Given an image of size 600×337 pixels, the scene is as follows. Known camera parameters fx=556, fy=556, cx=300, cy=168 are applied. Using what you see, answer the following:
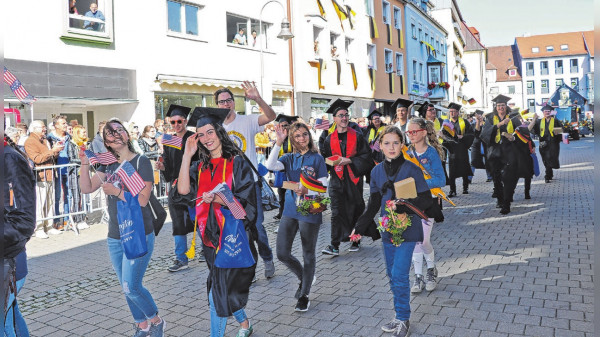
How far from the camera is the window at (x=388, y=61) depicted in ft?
108

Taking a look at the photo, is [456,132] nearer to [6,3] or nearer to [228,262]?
[228,262]

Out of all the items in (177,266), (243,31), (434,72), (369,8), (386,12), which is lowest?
(177,266)

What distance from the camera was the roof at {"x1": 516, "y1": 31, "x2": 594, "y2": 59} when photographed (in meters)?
95.6

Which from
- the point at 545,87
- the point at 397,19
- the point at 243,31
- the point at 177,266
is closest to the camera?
the point at 177,266

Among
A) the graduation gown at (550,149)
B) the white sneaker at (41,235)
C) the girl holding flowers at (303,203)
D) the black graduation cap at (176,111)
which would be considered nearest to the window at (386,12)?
the graduation gown at (550,149)

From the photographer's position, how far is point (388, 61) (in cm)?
3322

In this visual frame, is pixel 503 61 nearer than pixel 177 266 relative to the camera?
No

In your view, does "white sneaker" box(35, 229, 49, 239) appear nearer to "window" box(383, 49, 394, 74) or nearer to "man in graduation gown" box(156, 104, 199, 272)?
"man in graduation gown" box(156, 104, 199, 272)

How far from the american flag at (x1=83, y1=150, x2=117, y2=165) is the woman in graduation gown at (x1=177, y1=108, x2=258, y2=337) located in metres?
0.60

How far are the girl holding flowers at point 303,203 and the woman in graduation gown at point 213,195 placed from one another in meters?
1.20

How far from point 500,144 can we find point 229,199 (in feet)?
27.5

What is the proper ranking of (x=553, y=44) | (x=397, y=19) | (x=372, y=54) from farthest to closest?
1. (x=553, y=44)
2. (x=397, y=19)
3. (x=372, y=54)

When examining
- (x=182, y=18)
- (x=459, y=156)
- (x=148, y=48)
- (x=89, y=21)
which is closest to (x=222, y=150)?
(x=459, y=156)

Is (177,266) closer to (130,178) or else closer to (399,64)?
(130,178)
